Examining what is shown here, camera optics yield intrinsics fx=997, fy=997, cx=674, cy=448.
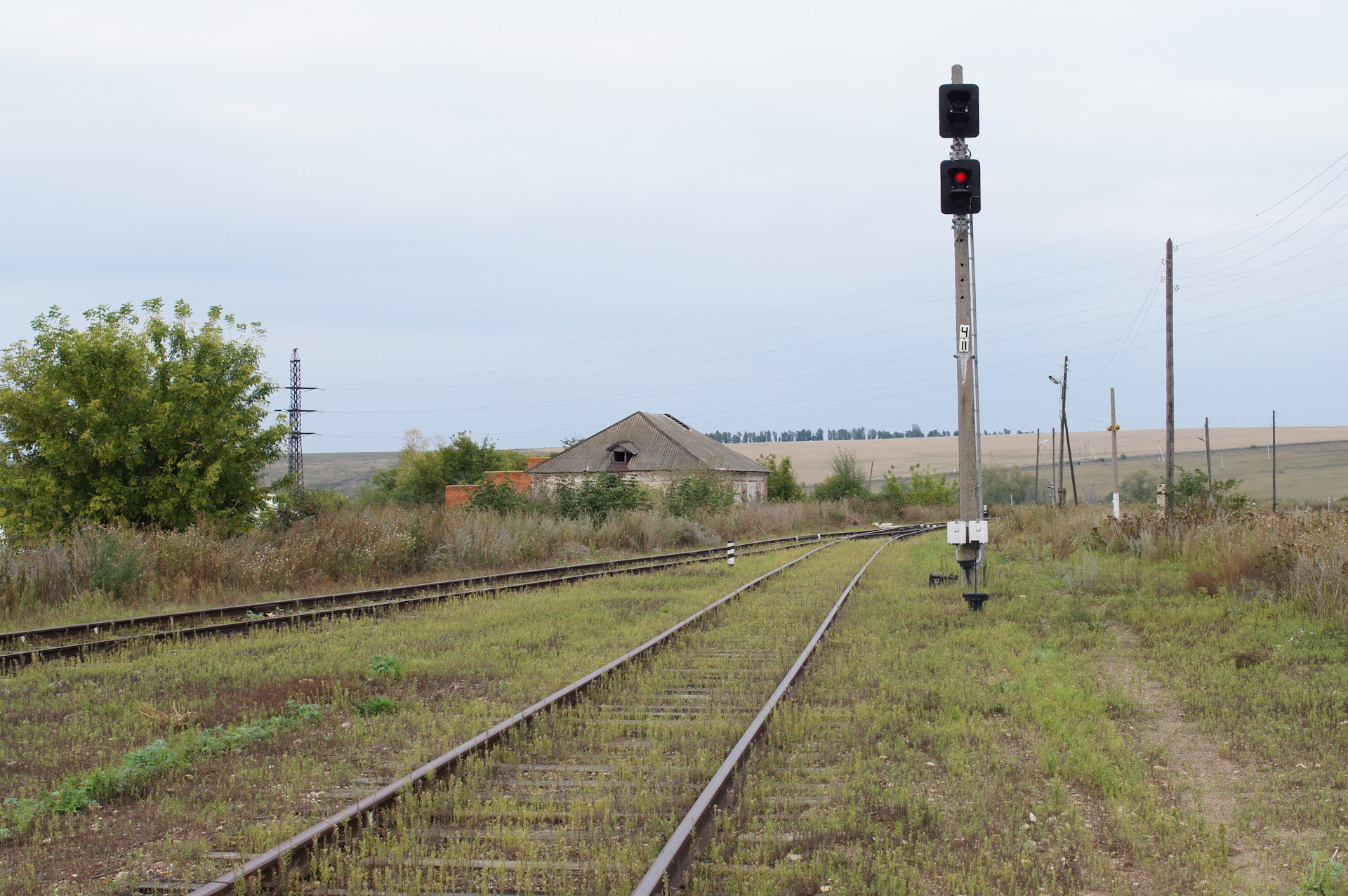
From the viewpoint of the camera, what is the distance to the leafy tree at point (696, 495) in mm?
45281

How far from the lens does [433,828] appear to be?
5508 millimetres

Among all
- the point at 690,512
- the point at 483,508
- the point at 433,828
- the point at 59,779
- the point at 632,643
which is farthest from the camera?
the point at 690,512

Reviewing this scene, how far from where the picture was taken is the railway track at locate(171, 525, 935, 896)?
4.76 metres

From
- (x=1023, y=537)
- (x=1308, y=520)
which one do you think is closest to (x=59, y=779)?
(x=1308, y=520)

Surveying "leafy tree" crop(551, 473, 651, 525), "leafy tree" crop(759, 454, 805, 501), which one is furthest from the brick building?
"leafy tree" crop(551, 473, 651, 525)

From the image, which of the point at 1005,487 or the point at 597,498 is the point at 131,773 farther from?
the point at 1005,487

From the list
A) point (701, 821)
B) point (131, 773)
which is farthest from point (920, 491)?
point (701, 821)

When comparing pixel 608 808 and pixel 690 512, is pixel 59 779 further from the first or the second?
pixel 690 512

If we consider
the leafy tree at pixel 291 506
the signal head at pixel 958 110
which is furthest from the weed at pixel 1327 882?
the leafy tree at pixel 291 506

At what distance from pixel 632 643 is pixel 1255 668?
21.4 feet

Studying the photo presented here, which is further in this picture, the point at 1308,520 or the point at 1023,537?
the point at 1023,537

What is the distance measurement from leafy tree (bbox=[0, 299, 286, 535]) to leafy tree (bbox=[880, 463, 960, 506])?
54.0m

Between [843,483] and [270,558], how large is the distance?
54874mm

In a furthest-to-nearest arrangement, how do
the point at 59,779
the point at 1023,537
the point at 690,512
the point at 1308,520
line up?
1. the point at 690,512
2. the point at 1023,537
3. the point at 1308,520
4. the point at 59,779
